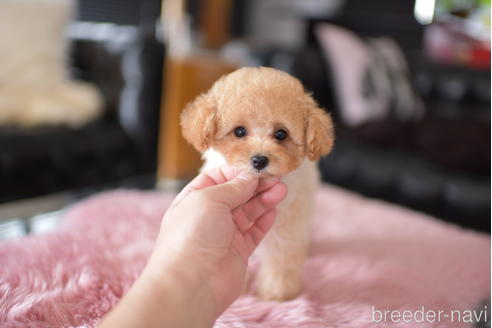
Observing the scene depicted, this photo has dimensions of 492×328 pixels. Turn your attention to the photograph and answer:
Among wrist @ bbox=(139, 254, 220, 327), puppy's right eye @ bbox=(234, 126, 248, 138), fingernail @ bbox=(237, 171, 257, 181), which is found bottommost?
wrist @ bbox=(139, 254, 220, 327)

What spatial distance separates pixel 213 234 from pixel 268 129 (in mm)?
271

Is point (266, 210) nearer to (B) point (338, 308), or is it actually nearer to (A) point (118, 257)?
(B) point (338, 308)

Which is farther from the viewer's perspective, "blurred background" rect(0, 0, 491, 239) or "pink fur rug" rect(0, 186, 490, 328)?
"blurred background" rect(0, 0, 491, 239)

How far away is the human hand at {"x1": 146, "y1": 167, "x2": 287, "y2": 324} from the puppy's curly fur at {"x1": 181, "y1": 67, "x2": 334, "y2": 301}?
53mm

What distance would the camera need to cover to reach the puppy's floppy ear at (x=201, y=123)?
0.95m

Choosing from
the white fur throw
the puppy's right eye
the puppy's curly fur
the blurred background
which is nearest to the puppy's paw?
the puppy's curly fur

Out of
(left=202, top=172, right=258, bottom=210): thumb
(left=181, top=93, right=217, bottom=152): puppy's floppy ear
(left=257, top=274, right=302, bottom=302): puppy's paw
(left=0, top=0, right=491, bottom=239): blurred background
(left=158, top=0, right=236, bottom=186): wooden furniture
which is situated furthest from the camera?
(left=158, top=0, right=236, bottom=186): wooden furniture

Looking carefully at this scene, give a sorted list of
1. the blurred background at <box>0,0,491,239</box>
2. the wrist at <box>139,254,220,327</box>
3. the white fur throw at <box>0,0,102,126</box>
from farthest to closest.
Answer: the white fur throw at <box>0,0,102,126</box> → the blurred background at <box>0,0,491,239</box> → the wrist at <box>139,254,220,327</box>

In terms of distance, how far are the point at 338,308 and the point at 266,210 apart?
29cm

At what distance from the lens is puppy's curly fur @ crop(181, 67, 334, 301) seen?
0.93 m

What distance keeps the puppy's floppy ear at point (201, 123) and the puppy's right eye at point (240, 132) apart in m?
0.05

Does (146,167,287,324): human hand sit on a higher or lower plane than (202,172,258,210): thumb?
lower

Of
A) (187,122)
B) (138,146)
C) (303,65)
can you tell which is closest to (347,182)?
(303,65)

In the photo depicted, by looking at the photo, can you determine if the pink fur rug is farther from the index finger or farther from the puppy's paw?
the index finger
